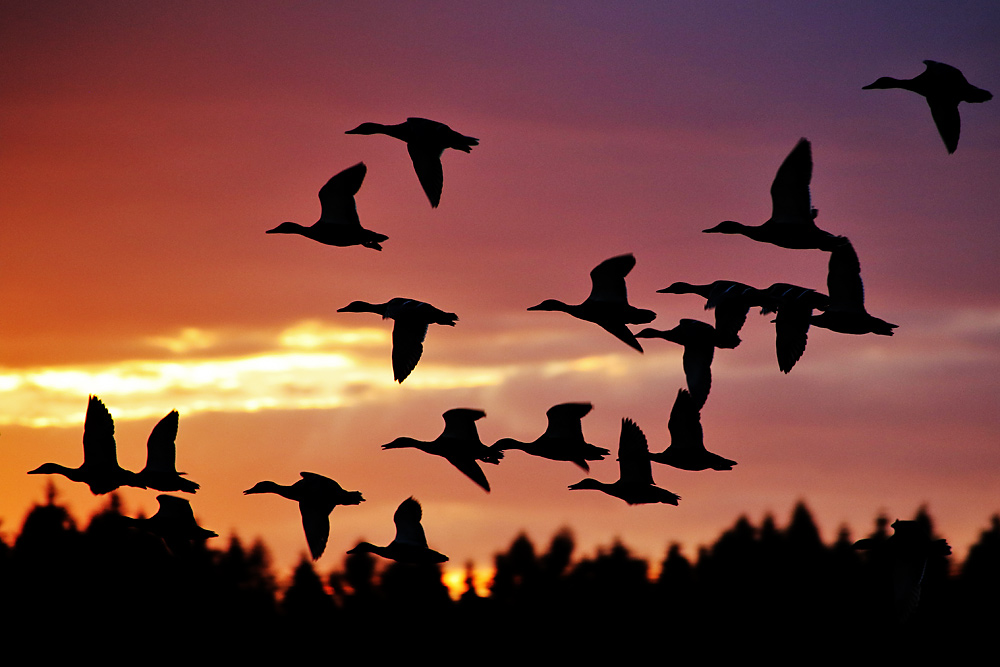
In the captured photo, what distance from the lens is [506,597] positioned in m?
98.7

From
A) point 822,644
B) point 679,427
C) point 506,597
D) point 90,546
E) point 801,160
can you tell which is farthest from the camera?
point 90,546

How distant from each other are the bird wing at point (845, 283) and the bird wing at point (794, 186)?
1885mm

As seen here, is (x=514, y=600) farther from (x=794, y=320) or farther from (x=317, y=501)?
(x=794, y=320)

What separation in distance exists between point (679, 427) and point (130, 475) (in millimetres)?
12752

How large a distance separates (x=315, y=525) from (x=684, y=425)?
8.86 metres

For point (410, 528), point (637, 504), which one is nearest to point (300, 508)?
point (410, 528)

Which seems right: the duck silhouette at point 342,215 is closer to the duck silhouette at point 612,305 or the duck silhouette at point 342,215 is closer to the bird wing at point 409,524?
the duck silhouette at point 612,305

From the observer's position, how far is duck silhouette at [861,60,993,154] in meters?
32.0

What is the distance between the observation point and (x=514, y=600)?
98375mm

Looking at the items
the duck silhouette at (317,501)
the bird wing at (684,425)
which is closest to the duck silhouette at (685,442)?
the bird wing at (684,425)

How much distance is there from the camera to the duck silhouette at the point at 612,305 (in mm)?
33438

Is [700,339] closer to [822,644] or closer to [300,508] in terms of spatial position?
[300,508]

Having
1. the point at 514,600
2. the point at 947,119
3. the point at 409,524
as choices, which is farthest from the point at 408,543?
the point at 514,600

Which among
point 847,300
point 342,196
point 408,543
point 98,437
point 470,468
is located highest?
point 342,196
